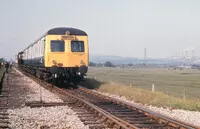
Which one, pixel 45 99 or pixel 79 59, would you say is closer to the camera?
pixel 45 99

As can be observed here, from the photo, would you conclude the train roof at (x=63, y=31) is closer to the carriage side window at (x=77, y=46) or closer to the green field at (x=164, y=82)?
the carriage side window at (x=77, y=46)

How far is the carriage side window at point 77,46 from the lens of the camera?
22547 mm

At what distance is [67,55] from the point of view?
72.9ft

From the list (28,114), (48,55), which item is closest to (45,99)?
(28,114)

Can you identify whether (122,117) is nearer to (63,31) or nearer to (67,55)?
(67,55)

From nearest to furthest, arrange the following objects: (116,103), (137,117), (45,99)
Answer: (137,117) < (116,103) < (45,99)

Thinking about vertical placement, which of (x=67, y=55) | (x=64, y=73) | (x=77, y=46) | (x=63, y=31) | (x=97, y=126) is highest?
(x=63, y=31)

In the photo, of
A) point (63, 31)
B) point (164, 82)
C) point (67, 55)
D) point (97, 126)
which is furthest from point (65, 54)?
point (164, 82)

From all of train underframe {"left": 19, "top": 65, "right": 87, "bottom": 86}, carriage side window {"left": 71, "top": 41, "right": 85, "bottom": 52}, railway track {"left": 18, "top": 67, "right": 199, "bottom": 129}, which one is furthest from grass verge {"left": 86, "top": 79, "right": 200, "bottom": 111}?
carriage side window {"left": 71, "top": 41, "right": 85, "bottom": 52}

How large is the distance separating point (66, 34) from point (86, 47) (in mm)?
1454

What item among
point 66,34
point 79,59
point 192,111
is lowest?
point 192,111

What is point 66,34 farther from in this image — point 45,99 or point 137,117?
point 137,117

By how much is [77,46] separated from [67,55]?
93cm

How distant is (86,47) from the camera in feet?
74.8
